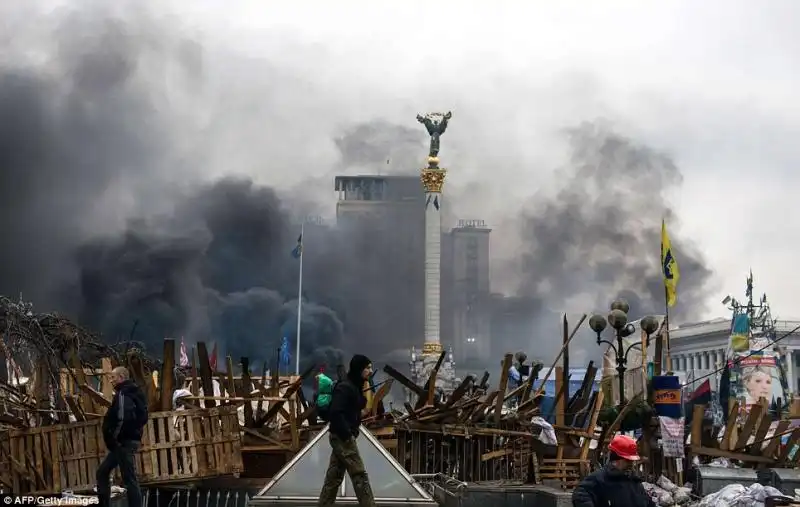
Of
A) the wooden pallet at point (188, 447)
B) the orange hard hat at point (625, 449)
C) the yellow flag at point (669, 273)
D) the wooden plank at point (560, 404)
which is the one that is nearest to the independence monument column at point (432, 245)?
the yellow flag at point (669, 273)

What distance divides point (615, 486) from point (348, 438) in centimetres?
253

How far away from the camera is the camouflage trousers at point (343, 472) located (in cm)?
745

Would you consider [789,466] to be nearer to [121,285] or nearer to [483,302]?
[121,285]

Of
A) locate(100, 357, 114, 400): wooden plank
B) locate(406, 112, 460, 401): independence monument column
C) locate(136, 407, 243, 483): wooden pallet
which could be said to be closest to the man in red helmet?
locate(136, 407, 243, 483): wooden pallet

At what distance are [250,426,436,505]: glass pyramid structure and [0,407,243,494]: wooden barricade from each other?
4.35 metres

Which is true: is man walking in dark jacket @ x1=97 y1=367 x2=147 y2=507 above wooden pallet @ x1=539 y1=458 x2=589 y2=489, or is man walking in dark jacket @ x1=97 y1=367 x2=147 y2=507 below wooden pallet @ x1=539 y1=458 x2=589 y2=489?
above

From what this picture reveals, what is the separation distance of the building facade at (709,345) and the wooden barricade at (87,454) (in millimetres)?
72175

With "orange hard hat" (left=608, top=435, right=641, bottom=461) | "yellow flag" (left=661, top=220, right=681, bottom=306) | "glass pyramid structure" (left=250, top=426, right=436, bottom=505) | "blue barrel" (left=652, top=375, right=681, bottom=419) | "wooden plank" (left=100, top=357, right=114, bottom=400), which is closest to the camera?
"orange hard hat" (left=608, top=435, right=641, bottom=461)

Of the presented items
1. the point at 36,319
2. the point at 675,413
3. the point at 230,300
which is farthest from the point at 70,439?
the point at 230,300

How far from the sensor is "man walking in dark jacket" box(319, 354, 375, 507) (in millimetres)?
7469

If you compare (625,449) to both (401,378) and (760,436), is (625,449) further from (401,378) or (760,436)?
(760,436)

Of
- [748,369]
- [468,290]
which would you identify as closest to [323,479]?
[748,369]

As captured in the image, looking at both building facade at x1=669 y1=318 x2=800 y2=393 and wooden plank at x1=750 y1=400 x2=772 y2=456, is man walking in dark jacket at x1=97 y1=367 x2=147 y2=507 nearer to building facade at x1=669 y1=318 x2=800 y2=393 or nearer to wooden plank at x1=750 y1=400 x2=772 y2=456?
wooden plank at x1=750 y1=400 x2=772 y2=456

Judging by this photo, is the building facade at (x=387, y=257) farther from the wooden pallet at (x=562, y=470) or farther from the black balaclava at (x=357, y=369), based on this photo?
the black balaclava at (x=357, y=369)
